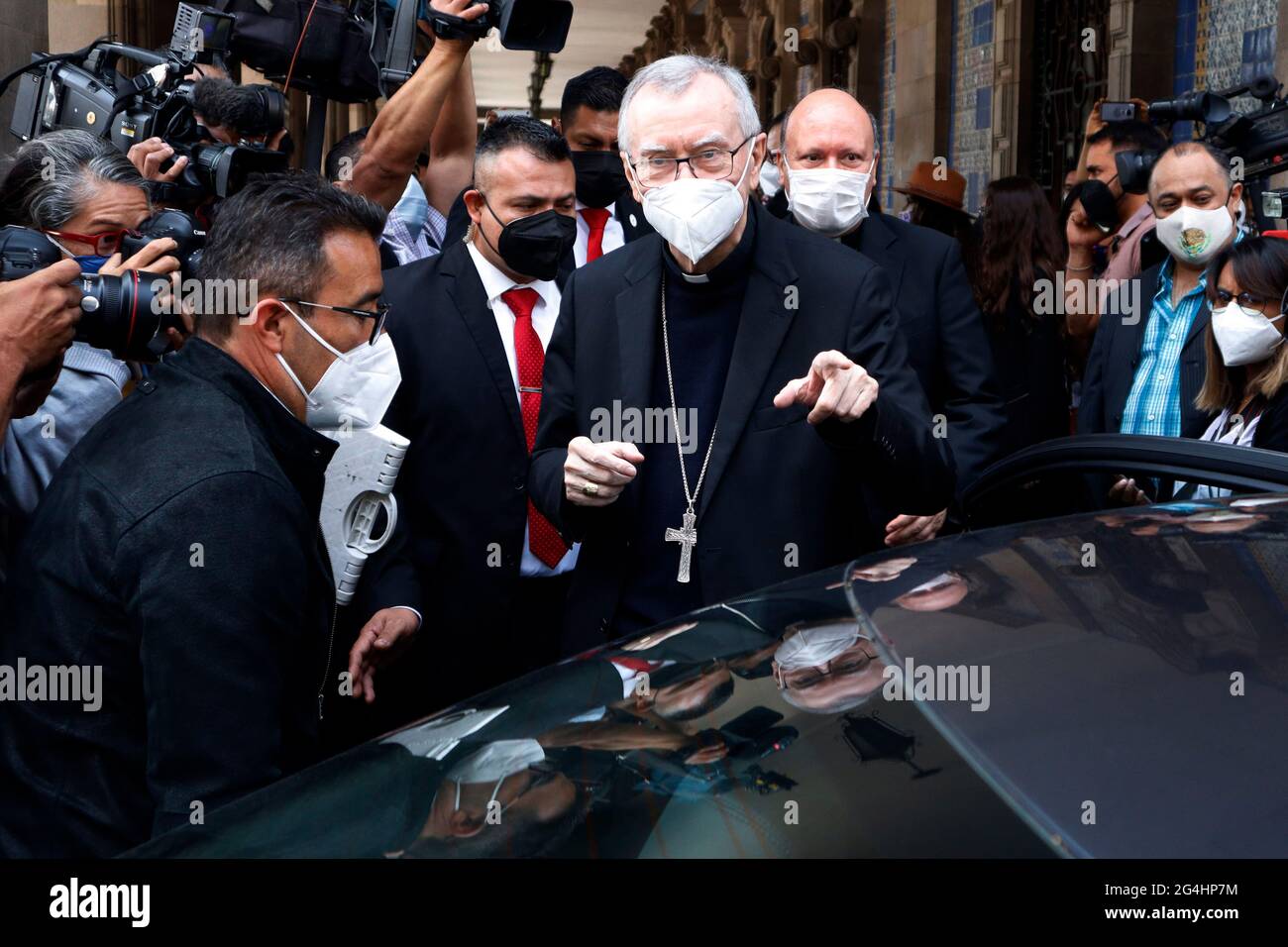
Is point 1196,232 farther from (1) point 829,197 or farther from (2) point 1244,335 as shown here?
(1) point 829,197

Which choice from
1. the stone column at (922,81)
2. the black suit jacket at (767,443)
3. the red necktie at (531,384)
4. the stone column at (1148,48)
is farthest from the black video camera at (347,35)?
the stone column at (922,81)

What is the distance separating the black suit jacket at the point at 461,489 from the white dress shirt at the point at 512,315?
5 cm

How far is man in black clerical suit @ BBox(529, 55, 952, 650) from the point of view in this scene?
2.52m

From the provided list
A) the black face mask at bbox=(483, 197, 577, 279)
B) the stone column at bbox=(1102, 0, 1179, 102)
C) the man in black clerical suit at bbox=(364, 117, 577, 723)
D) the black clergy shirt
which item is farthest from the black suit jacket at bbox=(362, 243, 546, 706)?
the stone column at bbox=(1102, 0, 1179, 102)

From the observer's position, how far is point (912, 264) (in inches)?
151

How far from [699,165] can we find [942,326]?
141cm

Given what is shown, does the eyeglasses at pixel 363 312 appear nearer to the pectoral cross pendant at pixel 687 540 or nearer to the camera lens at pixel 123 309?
the camera lens at pixel 123 309

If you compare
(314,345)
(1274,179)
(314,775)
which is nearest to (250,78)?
(1274,179)

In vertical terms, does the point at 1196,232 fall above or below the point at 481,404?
above

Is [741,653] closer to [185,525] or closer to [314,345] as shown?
[185,525]

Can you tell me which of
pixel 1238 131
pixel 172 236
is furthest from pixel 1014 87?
pixel 172 236

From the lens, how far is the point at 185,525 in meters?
1.83

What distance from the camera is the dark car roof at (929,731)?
1.06 meters
